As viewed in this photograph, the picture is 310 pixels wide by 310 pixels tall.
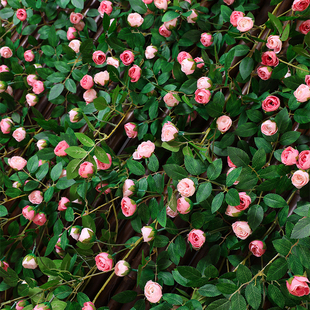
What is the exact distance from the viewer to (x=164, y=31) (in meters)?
0.80

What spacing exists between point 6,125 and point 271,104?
0.77 metres

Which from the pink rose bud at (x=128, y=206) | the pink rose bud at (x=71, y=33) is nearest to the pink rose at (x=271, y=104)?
the pink rose bud at (x=128, y=206)

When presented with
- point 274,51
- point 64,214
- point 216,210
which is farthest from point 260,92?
point 64,214

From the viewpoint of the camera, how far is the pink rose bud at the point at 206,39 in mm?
760

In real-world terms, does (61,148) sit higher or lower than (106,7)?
lower

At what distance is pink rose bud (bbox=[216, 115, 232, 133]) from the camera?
661 mm

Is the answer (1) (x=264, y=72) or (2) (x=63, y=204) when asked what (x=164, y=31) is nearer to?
(1) (x=264, y=72)

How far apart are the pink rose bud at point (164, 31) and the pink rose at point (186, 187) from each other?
0.43 metres

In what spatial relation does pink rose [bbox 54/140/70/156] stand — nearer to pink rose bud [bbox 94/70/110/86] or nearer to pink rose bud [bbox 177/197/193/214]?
pink rose bud [bbox 94/70/110/86]

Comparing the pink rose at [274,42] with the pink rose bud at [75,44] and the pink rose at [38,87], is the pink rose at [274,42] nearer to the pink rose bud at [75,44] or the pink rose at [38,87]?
the pink rose bud at [75,44]

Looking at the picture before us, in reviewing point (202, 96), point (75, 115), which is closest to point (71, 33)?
point (75, 115)

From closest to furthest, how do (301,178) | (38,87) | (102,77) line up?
(301,178) < (102,77) < (38,87)

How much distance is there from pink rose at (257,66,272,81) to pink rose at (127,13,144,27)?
34 centimetres

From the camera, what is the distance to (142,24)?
83 centimetres
